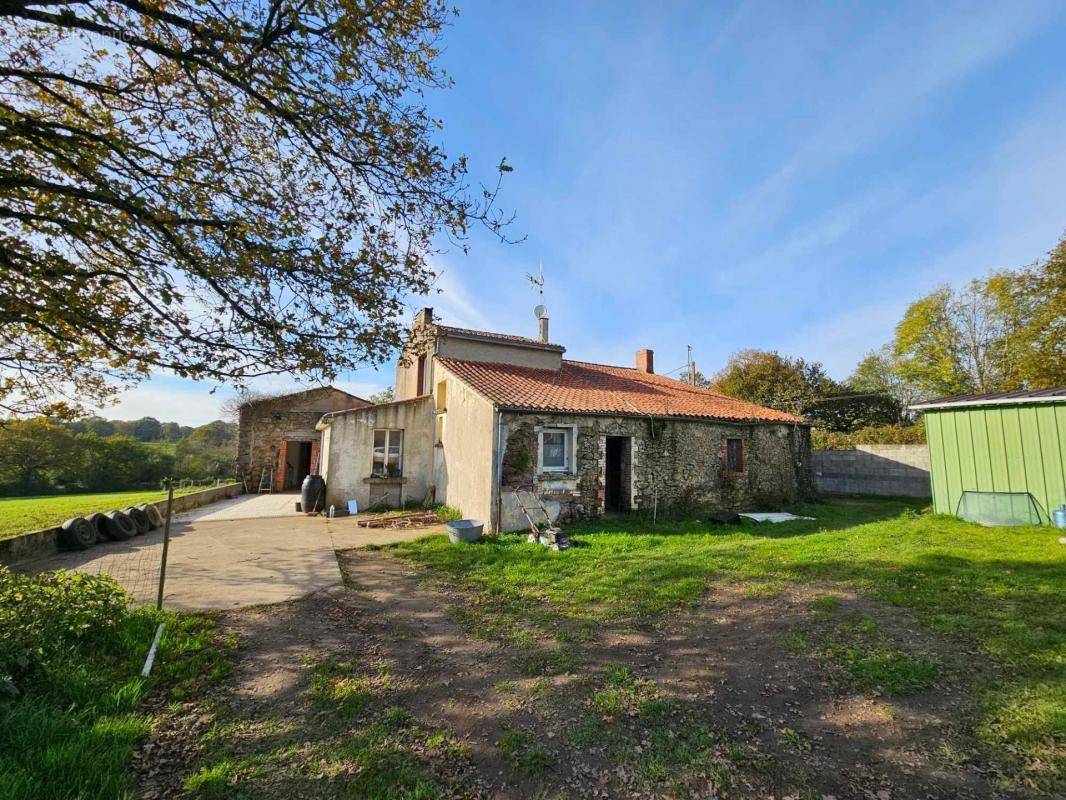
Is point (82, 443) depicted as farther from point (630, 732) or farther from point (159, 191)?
point (630, 732)

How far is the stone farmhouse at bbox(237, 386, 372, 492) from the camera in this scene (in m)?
20.5

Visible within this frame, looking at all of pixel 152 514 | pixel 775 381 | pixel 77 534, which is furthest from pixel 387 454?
pixel 775 381

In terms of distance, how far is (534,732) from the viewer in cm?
309

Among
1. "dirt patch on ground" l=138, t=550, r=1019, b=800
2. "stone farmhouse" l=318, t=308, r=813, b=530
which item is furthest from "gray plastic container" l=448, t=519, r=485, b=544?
"dirt patch on ground" l=138, t=550, r=1019, b=800

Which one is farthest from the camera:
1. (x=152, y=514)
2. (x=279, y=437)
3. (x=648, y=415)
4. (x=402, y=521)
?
(x=279, y=437)

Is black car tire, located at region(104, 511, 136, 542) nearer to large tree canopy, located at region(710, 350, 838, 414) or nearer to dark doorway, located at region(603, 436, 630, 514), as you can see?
dark doorway, located at region(603, 436, 630, 514)

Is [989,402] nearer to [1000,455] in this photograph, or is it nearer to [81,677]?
[1000,455]

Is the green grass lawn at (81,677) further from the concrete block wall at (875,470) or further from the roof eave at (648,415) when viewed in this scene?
the concrete block wall at (875,470)

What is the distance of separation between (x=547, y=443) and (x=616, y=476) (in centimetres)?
325

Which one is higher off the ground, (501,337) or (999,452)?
(501,337)

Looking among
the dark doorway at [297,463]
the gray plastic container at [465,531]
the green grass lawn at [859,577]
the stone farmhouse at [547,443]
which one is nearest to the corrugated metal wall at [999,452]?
the green grass lawn at [859,577]

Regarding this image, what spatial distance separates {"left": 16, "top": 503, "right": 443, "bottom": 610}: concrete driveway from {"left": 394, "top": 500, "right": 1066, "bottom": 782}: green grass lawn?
1649 mm

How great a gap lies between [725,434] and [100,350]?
1371cm

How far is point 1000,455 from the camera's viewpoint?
9875mm
